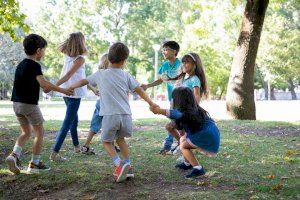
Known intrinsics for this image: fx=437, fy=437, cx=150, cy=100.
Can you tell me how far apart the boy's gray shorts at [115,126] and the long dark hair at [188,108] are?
65 centimetres

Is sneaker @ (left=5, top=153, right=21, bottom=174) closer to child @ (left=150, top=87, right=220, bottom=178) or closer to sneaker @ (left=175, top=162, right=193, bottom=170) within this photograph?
child @ (left=150, top=87, right=220, bottom=178)

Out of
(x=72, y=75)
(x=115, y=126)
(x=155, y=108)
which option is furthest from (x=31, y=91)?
(x=155, y=108)

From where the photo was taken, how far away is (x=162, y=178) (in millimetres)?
5570

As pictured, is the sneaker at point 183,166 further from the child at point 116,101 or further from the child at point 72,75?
the child at point 72,75

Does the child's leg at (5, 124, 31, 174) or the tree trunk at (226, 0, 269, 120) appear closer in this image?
the child's leg at (5, 124, 31, 174)

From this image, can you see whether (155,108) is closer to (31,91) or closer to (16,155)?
(31,91)

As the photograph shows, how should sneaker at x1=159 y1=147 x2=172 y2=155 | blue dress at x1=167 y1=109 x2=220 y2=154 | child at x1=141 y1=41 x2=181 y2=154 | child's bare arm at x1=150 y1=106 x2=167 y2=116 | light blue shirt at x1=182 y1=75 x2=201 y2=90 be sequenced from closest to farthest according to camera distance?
child's bare arm at x1=150 y1=106 x2=167 y2=116 < blue dress at x1=167 y1=109 x2=220 y2=154 < light blue shirt at x1=182 y1=75 x2=201 y2=90 < child at x1=141 y1=41 x2=181 y2=154 < sneaker at x1=159 y1=147 x2=172 y2=155

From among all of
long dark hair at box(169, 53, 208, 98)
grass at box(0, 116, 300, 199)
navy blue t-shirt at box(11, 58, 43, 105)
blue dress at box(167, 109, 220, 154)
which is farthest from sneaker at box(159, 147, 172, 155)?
navy blue t-shirt at box(11, 58, 43, 105)

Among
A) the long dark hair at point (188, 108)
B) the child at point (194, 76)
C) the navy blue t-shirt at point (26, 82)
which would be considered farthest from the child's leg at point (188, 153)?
the navy blue t-shirt at point (26, 82)

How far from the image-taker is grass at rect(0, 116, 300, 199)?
491 centimetres

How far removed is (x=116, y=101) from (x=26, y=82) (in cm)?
136

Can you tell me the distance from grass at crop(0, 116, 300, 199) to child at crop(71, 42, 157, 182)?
34 centimetres

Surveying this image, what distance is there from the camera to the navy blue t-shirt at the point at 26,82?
590 cm

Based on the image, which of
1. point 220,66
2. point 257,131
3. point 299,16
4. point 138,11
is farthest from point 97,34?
point 257,131
